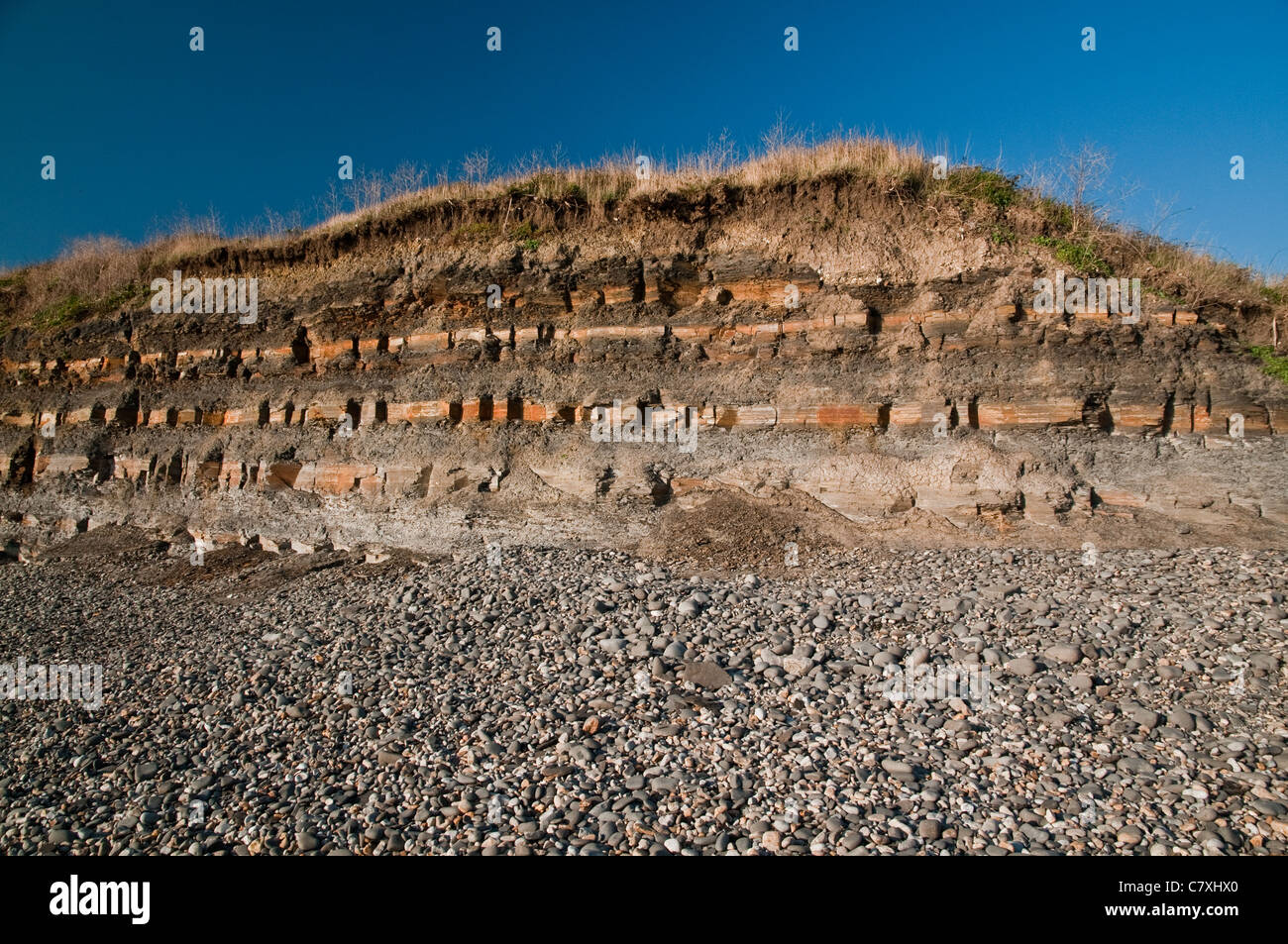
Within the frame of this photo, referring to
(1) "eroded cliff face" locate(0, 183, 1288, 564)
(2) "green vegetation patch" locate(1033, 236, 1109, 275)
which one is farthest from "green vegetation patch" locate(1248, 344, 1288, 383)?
(2) "green vegetation patch" locate(1033, 236, 1109, 275)

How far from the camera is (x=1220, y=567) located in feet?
25.0

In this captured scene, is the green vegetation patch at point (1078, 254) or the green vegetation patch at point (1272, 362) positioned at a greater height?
the green vegetation patch at point (1078, 254)

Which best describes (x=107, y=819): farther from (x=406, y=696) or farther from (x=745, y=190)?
(x=745, y=190)

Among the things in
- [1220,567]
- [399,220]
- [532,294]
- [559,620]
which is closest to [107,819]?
[559,620]

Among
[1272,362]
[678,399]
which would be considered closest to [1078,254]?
[1272,362]

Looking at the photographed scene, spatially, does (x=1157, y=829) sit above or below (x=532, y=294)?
below

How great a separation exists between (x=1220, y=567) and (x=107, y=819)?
10.9 meters

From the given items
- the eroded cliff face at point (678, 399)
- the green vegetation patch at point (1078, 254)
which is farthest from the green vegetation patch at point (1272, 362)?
the green vegetation patch at point (1078, 254)

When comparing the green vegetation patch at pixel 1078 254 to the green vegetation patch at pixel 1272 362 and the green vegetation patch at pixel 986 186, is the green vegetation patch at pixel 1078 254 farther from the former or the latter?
the green vegetation patch at pixel 1272 362

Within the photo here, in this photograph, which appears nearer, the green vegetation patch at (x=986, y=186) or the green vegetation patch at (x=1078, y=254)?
the green vegetation patch at (x=1078, y=254)

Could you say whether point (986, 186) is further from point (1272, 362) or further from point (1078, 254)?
point (1272, 362)

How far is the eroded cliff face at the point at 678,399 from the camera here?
948 centimetres

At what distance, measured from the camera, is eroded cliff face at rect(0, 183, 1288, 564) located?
9.48 m

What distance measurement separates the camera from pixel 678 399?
11.2 metres
